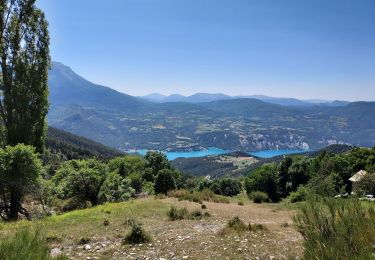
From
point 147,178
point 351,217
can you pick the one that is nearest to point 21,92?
point 351,217

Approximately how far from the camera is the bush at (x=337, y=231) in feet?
17.1

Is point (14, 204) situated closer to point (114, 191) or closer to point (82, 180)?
point (82, 180)

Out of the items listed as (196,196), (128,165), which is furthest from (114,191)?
(128,165)

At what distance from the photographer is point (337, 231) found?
20.6 ft

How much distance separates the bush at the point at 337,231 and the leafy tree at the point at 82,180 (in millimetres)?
18967

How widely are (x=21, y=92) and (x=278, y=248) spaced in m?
18.7

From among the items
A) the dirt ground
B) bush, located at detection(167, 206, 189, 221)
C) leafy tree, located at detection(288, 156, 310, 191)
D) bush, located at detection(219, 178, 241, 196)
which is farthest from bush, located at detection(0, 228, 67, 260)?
bush, located at detection(219, 178, 241, 196)

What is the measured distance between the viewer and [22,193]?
60.1 ft

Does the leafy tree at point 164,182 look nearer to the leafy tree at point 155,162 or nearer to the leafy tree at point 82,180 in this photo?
the leafy tree at point 82,180

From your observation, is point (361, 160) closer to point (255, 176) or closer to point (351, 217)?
point (255, 176)

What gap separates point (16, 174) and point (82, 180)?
694 centimetres

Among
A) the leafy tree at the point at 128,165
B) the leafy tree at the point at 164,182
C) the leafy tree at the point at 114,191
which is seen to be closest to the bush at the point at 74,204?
the leafy tree at the point at 114,191

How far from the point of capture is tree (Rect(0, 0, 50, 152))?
74.2ft

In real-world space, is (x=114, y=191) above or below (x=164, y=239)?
below
